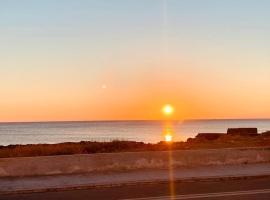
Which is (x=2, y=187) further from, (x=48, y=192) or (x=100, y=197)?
(x=100, y=197)

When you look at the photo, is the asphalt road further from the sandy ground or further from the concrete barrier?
the concrete barrier

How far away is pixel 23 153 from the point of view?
20094 millimetres

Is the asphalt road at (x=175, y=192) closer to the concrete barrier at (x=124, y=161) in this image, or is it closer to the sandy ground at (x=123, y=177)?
the sandy ground at (x=123, y=177)

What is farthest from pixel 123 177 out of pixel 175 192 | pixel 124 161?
pixel 175 192

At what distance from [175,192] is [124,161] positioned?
3.77 meters

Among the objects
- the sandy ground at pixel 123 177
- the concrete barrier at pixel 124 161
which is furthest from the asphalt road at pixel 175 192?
the concrete barrier at pixel 124 161

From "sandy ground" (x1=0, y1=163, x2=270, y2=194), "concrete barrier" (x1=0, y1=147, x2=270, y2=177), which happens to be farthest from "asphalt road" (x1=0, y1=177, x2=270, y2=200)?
"concrete barrier" (x1=0, y1=147, x2=270, y2=177)

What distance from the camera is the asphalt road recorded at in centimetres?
1298

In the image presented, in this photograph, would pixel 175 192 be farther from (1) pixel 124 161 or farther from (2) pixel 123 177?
(1) pixel 124 161

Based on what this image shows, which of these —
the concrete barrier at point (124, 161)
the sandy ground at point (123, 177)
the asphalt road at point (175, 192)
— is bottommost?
the asphalt road at point (175, 192)

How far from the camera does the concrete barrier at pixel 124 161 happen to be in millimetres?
16109

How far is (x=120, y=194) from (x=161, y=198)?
1159 mm

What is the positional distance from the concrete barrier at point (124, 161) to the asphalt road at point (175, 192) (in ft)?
7.31

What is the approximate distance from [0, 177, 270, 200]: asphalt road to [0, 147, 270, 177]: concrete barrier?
2.23m
